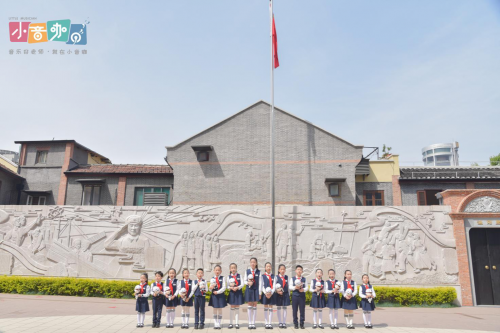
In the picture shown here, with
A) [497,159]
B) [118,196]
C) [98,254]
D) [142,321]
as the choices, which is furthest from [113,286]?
[497,159]

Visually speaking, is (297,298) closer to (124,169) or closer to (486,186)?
(124,169)

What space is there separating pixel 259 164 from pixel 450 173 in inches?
345

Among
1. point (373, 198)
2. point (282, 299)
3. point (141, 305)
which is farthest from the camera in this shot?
point (373, 198)

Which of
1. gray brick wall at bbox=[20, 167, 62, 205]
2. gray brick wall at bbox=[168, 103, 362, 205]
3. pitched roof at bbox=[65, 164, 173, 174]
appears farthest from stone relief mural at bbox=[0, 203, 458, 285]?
gray brick wall at bbox=[20, 167, 62, 205]

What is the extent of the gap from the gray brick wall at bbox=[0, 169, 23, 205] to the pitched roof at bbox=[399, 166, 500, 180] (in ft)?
59.9

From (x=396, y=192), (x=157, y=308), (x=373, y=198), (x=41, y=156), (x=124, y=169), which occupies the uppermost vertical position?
(x=41, y=156)

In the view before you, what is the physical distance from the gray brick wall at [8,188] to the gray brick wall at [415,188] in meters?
18.3

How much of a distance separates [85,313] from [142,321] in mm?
2413

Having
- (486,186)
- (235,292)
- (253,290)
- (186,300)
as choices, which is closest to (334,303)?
(253,290)

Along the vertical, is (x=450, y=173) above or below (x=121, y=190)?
above

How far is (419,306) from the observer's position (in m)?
10.7

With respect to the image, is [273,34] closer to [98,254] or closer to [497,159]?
[98,254]

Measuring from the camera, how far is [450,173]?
15977mm

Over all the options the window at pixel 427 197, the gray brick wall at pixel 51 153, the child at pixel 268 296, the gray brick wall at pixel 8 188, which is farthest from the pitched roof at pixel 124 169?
the window at pixel 427 197
